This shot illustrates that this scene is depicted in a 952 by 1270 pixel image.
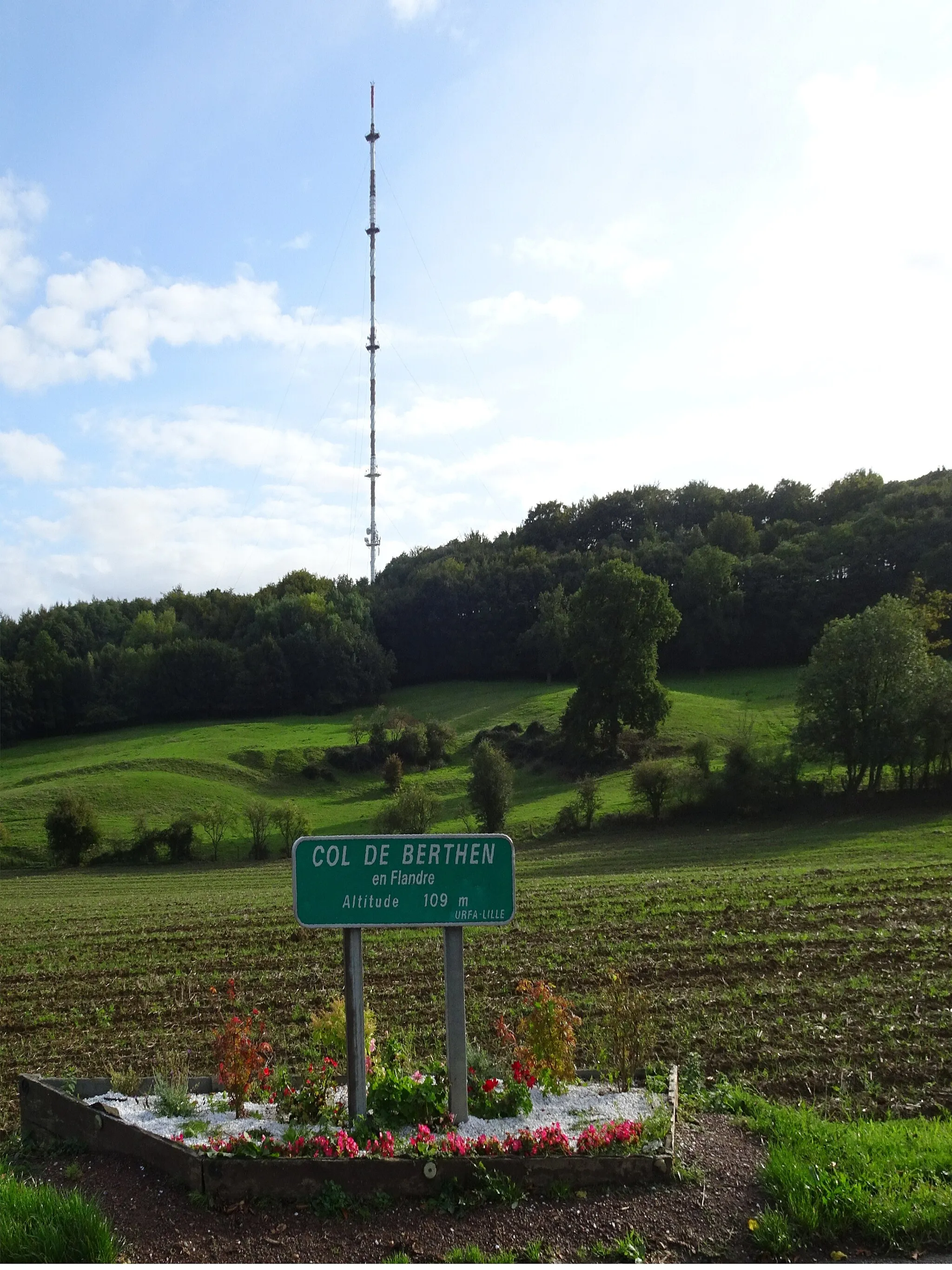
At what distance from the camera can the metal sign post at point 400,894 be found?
742 centimetres

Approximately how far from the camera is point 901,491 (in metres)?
102

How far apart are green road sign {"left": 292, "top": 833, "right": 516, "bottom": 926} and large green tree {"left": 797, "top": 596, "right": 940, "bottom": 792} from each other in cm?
4655

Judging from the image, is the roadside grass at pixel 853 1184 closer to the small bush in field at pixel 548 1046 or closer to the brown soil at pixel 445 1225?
the brown soil at pixel 445 1225

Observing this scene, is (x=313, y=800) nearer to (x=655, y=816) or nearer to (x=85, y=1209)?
(x=655, y=816)

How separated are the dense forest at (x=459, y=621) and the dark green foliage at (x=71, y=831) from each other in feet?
142

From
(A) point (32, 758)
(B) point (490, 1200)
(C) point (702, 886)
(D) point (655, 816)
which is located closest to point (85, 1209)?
(B) point (490, 1200)

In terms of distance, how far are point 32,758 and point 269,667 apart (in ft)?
73.9

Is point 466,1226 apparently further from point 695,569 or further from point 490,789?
point 695,569

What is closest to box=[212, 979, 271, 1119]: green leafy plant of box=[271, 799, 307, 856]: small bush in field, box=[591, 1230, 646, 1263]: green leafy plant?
box=[591, 1230, 646, 1263]: green leafy plant

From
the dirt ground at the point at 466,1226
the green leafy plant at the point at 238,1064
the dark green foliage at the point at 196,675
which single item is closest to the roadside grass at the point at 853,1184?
the dirt ground at the point at 466,1226

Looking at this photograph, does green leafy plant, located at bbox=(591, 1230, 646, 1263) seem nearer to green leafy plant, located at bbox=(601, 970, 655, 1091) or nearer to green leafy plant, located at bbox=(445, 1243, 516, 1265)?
green leafy plant, located at bbox=(445, 1243, 516, 1265)

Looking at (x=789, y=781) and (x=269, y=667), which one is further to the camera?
(x=269, y=667)

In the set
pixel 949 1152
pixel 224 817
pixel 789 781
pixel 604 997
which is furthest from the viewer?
pixel 224 817

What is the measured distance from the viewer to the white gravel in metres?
7.22
